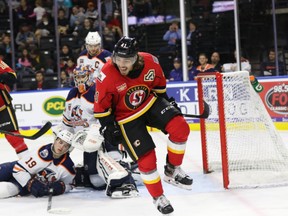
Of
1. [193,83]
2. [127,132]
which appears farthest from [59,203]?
[193,83]

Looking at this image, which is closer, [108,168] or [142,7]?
[108,168]

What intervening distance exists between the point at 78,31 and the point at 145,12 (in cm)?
108

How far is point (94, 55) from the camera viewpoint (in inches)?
227

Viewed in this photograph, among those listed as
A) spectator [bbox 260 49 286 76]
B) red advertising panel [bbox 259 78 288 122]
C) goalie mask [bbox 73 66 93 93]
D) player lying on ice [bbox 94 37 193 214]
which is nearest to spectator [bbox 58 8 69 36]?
spectator [bbox 260 49 286 76]

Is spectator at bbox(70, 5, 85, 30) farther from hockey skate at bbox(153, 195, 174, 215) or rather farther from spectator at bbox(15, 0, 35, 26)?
hockey skate at bbox(153, 195, 174, 215)

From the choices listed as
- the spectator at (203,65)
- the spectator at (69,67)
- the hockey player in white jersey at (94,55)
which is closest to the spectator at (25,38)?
the spectator at (69,67)

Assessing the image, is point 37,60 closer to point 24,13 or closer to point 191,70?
point 24,13

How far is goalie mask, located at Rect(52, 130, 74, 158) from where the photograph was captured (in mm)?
4508

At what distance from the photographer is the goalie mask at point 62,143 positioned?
4508 millimetres

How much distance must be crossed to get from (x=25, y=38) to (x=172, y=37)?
2461mm

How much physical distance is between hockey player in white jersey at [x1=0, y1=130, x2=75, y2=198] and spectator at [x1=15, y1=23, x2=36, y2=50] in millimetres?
6220

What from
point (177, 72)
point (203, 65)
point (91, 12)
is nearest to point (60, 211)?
point (203, 65)

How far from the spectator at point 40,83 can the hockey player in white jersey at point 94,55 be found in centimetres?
385

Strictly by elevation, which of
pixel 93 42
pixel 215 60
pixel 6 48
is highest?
pixel 6 48
